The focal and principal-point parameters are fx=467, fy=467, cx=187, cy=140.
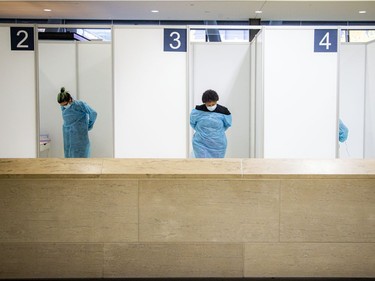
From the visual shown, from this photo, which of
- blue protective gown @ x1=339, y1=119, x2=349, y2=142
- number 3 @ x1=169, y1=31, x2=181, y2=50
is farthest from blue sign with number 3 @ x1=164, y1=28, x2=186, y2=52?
blue protective gown @ x1=339, y1=119, x2=349, y2=142

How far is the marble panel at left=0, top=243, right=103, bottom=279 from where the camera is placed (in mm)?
2154

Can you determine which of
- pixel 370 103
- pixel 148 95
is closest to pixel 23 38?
pixel 148 95

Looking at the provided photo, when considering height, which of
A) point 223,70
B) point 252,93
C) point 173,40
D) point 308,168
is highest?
point 173,40

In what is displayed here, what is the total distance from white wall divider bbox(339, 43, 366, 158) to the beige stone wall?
394 cm

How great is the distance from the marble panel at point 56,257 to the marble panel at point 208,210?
0.81 feet

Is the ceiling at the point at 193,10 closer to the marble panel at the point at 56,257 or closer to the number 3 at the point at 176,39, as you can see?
the number 3 at the point at 176,39

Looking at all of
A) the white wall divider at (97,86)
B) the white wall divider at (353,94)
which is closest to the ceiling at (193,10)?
the white wall divider at (353,94)

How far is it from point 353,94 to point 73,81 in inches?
136

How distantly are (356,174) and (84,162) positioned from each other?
1281 mm

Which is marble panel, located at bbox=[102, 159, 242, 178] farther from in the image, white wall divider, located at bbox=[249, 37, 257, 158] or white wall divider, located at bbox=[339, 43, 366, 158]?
white wall divider, located at bbox=[339, 43, 366, 158]

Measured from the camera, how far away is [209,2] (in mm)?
8406

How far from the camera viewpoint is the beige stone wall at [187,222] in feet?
6.92

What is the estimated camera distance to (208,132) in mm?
4922

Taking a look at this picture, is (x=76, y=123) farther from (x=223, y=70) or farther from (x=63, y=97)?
(x=223, y=70)
